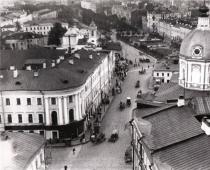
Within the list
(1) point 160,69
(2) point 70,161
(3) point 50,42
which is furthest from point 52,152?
(3) point 50,42

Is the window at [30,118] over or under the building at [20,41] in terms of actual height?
under

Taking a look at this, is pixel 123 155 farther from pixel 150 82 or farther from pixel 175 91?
pixel 150 82

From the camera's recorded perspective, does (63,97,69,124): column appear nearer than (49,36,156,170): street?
No

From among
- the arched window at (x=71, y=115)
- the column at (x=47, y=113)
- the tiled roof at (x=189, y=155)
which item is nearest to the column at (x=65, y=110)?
the arched window at (x=71, y=115)

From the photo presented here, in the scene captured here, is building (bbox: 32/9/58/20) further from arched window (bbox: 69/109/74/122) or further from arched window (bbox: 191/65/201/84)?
arched window (bbox: 191/65/201/84)

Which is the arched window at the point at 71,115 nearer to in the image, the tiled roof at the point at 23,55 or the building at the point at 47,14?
the tiled roof at the point at 23,55

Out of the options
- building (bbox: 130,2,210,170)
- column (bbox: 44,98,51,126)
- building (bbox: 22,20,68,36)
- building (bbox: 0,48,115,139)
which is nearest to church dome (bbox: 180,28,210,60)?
building (bbox: 130,2,210,170)

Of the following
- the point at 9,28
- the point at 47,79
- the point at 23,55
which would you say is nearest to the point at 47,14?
the point at 9,28
